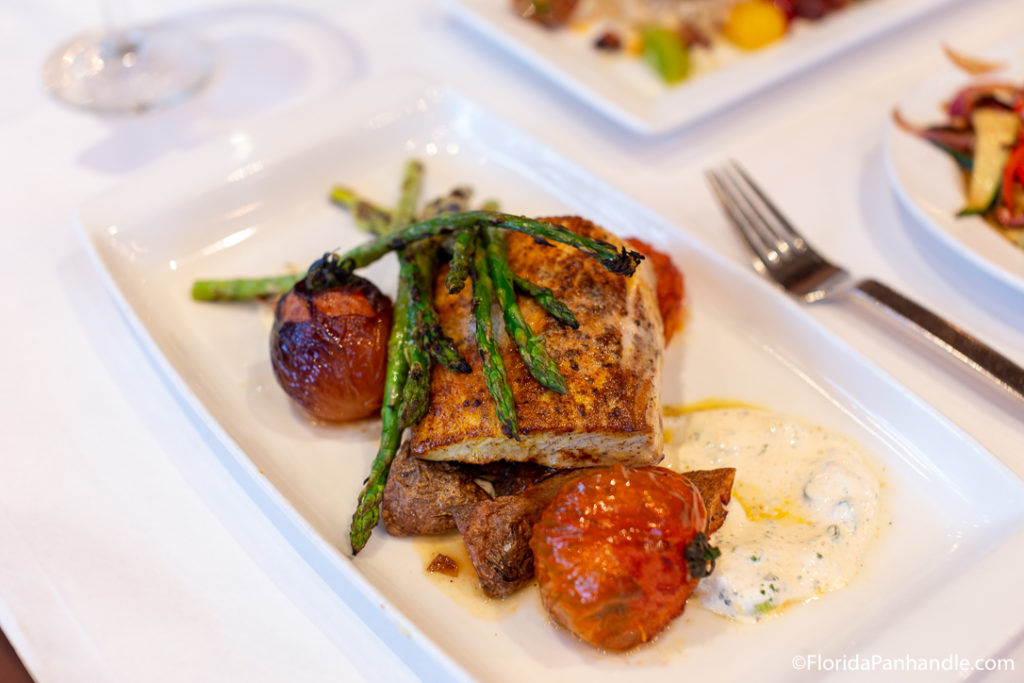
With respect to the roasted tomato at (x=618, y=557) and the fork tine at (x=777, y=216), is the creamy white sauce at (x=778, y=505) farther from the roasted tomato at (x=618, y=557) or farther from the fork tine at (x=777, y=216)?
the fork tine at (x=777, y=216)

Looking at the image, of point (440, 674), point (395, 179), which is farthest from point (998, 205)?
point (440, 674)

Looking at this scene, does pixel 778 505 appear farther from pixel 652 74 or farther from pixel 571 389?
pixel 652 74

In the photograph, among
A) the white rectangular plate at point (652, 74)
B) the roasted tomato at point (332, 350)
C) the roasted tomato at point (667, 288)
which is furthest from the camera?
the white rectangular plate at point (652, 74)

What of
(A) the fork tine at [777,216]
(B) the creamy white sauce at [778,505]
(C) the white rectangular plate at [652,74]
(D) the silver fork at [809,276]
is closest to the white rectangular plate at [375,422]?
(B) the creamy white sauce at [778,505]

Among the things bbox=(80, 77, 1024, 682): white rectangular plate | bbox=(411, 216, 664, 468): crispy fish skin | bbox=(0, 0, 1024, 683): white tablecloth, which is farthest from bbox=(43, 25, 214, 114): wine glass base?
bbox=(411, 216, 664, 468): crispy fish skin

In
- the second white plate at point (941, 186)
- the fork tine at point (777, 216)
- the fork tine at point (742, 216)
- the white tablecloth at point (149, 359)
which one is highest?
the second white plate at point (941, 186)

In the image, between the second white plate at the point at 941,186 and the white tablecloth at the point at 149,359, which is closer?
the white tablecloth at the point at 149,359

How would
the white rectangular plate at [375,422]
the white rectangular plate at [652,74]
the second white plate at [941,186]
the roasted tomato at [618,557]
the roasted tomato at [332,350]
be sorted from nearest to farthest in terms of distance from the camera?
1. the roasted tomato at [618,557]
2. the white rectangular plate at [375,422]
3. the roasted tomato at [332,350]
4. the second white plate at [941,186]
5. the white rectangular plate at [652,74]
